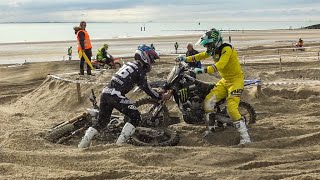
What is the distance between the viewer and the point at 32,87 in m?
16.7

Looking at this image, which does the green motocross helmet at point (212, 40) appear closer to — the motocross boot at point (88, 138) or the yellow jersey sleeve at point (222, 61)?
the yellow jersey sleeve at point (222, 61)

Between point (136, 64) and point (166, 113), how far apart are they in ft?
4.85

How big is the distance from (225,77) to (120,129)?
209 centimetres

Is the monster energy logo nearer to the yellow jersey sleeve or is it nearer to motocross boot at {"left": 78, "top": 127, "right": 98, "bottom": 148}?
the yellow jersey sleeve

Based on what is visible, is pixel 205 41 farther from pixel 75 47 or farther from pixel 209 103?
pixel 75 47

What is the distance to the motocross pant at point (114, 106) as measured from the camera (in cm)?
701

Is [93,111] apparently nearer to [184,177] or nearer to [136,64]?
[136,64]

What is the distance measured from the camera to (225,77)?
784cm

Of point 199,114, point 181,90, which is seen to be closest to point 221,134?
point 199,114

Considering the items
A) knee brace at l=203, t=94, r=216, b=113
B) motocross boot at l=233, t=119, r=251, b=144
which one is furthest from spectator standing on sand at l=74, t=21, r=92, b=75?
motocross boot at l=233, t=119, r=251, b=144

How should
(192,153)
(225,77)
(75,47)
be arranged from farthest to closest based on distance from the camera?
(75,47), (225,77), (192,153)

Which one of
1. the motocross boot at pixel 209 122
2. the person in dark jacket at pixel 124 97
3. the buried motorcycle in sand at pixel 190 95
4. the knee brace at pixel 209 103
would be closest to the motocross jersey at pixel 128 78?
the person in dark jacket at pixel 124 97

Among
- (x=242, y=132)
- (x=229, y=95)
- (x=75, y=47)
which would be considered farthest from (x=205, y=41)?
(x=75, y=47)

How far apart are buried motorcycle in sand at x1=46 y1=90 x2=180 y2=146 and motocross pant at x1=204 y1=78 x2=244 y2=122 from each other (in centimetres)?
85
